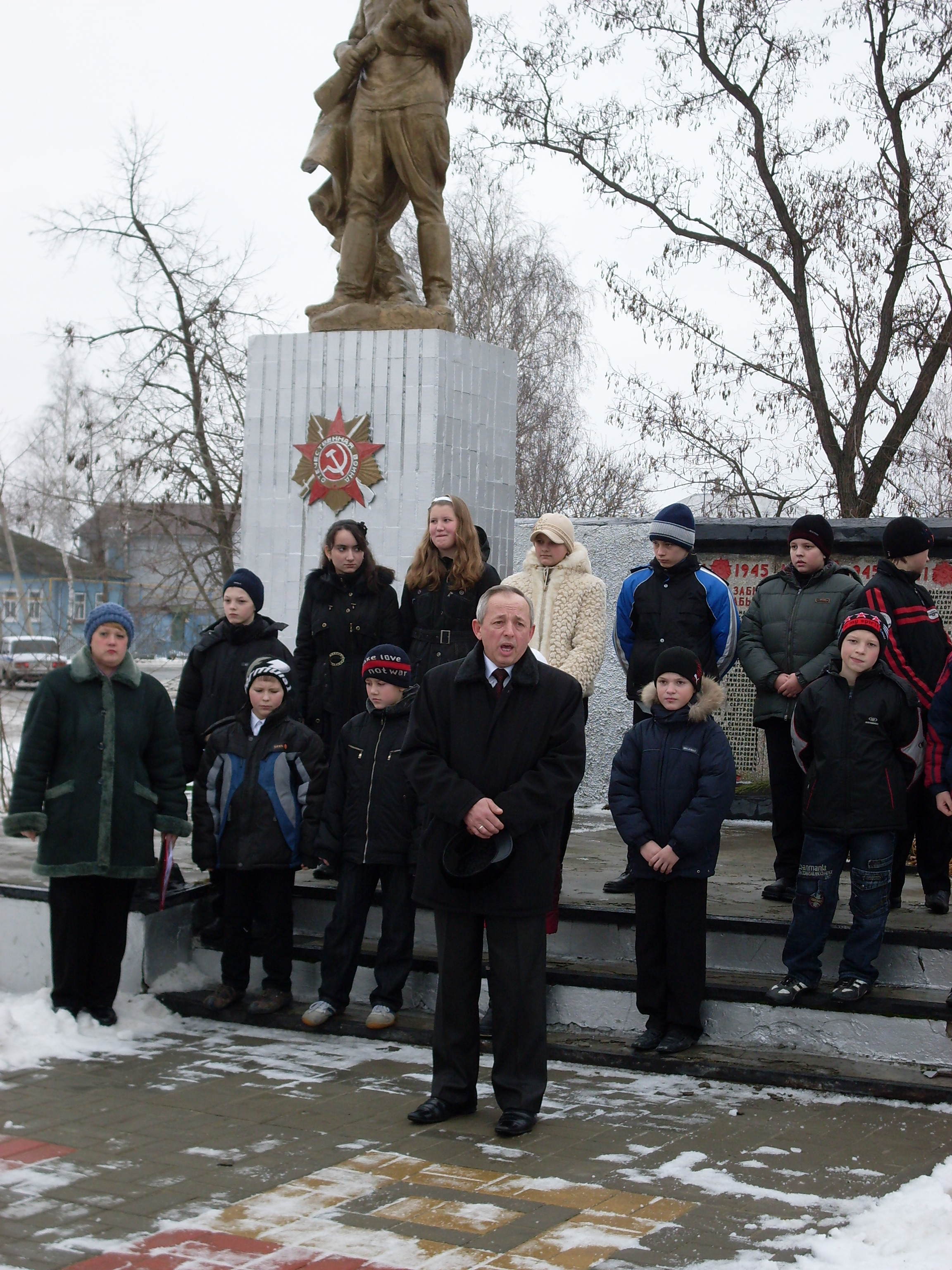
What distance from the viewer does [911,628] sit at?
239 inches

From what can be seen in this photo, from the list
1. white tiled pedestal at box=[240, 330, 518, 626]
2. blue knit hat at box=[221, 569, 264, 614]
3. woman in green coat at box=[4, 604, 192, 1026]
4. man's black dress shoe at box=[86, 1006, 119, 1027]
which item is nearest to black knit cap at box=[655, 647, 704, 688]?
blue knit hat at box=[221, 569, 264, 614]

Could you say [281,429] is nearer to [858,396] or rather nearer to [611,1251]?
[611,1251]

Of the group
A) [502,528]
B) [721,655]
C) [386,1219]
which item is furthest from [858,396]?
[386,1219]

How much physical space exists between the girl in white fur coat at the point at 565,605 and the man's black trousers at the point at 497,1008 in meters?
1.50

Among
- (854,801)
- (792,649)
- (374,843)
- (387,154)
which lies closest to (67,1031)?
(374,843)

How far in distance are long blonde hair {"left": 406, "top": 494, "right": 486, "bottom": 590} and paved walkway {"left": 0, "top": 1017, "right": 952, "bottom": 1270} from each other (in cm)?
204

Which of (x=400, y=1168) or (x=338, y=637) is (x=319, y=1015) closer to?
(x=400, y=1168)

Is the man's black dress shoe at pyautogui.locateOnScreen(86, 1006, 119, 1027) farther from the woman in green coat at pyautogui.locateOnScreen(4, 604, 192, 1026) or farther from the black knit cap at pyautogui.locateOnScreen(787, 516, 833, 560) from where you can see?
the black knit cap at pyautogui.locateOnScreen(787, 516, 833, 560)

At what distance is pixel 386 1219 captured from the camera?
3.66 meters

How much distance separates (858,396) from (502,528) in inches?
327

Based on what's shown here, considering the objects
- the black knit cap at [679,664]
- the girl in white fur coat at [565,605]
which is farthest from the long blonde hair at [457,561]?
the black knit cap at [679,664]

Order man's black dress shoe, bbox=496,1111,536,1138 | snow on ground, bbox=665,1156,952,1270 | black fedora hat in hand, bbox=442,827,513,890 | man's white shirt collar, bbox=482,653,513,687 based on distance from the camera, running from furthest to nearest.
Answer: man's white shirt collar, bbox=482,653,513,687, black fedora hat in hand, bbox=442,827,513,890, man's black dress shoe, bbox=496,1111,536,1138, snow on ground, bbox=665,1156,952,1270

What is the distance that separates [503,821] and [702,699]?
1.25m

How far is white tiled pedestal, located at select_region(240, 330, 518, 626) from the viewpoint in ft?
27.3
